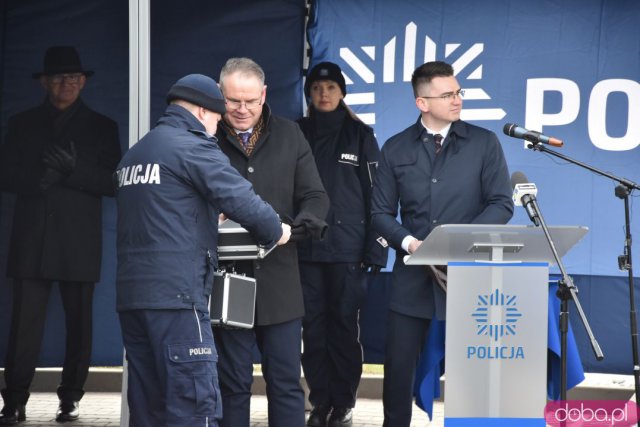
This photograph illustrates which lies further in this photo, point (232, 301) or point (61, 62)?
point (61, 62)

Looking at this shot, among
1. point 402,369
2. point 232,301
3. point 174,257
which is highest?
point 174,257

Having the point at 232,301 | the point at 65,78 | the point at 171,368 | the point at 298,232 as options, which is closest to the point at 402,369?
the point at 298,232

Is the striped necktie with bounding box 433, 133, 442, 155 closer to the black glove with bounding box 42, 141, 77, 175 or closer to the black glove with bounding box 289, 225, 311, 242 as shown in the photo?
the black glove with bounding box 289, 225, 311, 242

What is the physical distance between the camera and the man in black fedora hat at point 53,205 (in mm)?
5219

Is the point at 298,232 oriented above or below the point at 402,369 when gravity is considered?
above

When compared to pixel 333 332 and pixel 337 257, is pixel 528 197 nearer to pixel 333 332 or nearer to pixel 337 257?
pixel 337 257

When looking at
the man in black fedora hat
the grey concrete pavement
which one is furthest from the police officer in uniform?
the man in black fedora hat

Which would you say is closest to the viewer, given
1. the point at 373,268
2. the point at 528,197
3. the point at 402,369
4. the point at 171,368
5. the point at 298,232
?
the point at 171,368

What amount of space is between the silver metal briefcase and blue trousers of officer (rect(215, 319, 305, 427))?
0.23 meters

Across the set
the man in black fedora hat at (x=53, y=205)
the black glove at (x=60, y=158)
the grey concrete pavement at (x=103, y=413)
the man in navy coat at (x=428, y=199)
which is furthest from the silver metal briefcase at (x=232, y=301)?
the grey concrete pavement at (x=103, y=413)

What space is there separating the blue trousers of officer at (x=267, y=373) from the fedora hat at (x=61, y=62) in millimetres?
1650

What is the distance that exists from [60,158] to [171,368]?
174 cm

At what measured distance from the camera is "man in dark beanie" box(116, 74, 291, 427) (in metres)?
3.96

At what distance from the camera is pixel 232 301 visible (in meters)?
4.30
